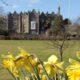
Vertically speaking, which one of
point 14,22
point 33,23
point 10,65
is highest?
point 14,22

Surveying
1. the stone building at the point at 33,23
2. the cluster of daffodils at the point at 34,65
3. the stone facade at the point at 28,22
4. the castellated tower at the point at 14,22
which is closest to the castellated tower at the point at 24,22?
the stone facade at the point at 28,22

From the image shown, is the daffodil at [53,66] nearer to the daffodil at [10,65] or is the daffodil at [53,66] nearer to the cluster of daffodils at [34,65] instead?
the cluster of daffodils at [34,65]

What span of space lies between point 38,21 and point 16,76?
93452 millimetres

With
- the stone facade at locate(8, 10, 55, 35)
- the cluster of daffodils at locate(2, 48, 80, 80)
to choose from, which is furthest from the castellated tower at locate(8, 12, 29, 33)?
the cluster of daffodils at locate(2, 48, 80, 80)

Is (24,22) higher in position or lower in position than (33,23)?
higher

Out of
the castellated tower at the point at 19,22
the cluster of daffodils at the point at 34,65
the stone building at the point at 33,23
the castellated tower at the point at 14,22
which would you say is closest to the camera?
the cluster of daffodils at the point at 34,65

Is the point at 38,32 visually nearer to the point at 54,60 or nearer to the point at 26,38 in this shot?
the point at 26,38

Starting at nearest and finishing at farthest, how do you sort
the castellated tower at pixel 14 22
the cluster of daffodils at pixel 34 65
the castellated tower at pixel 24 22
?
the cluster of daffodils at pixel 34 65, the castellated tower at pixel 14 22, the castellated tower at pixel 24 22

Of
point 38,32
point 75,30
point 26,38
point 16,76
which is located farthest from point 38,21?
point 16,76

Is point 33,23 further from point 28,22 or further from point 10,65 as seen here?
point 10,65

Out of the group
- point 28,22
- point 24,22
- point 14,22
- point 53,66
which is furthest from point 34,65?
point 24,22

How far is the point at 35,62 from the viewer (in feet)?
5.84

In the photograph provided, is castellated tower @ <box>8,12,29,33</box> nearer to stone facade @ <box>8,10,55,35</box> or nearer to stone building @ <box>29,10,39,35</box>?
stone facade @ <box>8,10,55,35</box>

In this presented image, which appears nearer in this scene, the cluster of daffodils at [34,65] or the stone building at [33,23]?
the cluster of daffodils at [34,65]
